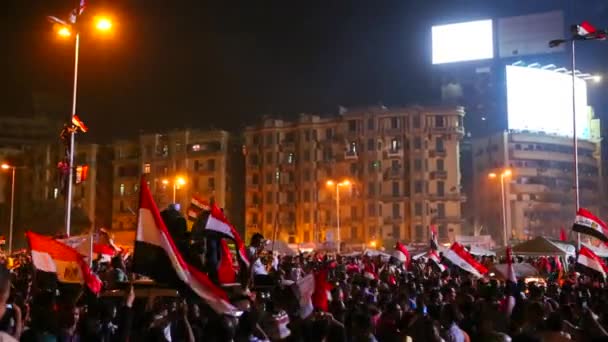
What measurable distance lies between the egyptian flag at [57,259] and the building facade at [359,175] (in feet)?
226

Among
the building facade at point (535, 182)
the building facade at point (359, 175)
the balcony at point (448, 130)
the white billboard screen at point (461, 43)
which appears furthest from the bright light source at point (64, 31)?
the white billboard screen at point (461, 43)

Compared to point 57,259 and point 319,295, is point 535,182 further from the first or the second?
point 57,259

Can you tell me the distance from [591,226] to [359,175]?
229 feet

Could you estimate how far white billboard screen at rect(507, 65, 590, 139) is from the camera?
82.6 metres

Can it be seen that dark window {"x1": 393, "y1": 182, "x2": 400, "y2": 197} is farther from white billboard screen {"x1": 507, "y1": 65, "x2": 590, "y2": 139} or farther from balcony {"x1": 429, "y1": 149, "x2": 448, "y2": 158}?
white billboard screen {"x1": 507, "y1": 65, "x2": 590, "y2": 139}

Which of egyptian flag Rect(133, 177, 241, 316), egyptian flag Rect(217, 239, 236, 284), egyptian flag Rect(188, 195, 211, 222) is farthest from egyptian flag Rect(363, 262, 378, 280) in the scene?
egyptian flag Rect(133, 177, 241, 316)

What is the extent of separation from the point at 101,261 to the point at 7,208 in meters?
87.7

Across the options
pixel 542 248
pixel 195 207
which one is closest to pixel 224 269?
pixel 195 207

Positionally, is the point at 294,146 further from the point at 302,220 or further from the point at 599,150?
the point at 599,150

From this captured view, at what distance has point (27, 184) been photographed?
332 ft

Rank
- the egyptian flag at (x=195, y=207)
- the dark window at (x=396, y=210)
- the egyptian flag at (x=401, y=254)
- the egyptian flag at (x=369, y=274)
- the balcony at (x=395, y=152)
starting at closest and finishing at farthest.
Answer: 1. the egyptian flag at (x=369, y=274)
2. the egyptian flag at (x=195, y=207)
3. the egyptian flag at (x=401, y=254)
4. the balcony at (x=395, y=152)
5. the dark window at (x=396, y=210)

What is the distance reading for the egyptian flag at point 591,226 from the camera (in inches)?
682

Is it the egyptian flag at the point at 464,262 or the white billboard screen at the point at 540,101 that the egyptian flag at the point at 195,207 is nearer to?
the egyptian flag at the point at 464,262

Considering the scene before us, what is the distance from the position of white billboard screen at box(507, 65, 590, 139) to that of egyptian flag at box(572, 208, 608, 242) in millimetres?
66629
